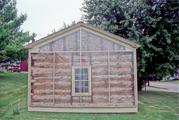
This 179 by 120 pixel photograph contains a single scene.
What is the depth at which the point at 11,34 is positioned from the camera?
100 feet

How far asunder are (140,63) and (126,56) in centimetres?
758

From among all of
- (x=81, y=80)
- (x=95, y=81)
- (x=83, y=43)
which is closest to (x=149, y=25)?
(x=83, y=43)

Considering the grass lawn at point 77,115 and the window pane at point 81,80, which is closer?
the grass lawn at point 77,115

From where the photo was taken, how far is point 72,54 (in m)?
16.4

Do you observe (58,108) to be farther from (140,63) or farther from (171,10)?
(171,10)

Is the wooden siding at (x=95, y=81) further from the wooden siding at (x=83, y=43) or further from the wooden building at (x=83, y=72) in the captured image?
the wooden siding at (x=83, y=43)

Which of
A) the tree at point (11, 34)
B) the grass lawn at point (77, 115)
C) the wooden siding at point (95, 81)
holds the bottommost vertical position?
the grass lawn at point (77, 115)

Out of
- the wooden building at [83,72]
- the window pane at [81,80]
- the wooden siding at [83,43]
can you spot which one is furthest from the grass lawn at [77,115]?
the wooden siding at [83,43]

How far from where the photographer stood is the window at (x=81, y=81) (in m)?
16.2

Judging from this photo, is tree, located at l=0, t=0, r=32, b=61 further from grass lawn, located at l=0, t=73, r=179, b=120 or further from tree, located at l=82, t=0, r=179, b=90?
grass lawn, located at l=0, t=73, r=179, b=120

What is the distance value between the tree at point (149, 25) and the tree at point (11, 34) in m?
7.69

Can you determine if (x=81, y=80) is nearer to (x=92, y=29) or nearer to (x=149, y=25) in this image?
(x=92, y=29)

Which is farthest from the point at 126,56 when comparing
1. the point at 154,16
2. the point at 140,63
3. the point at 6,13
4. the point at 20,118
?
the point at 6,13

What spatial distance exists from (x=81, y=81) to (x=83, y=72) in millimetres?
426
